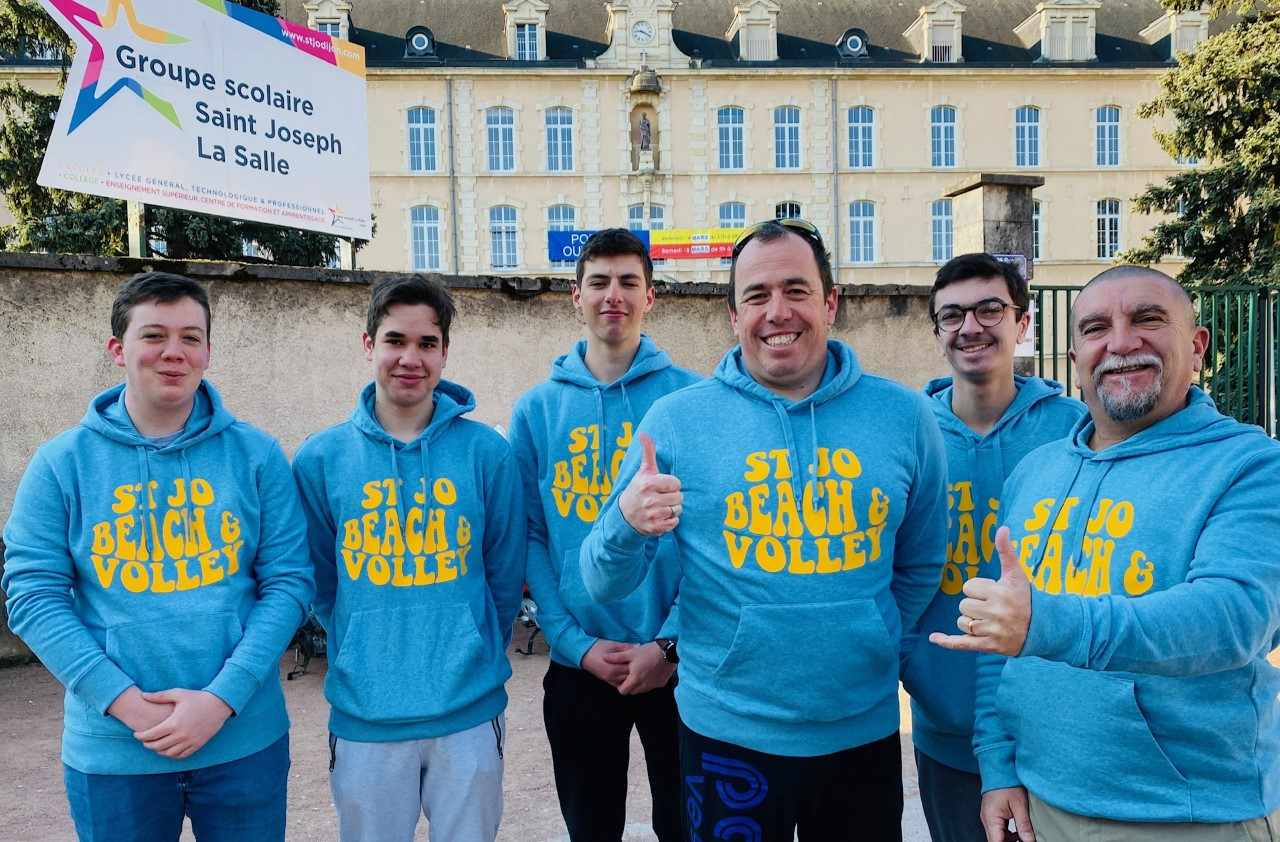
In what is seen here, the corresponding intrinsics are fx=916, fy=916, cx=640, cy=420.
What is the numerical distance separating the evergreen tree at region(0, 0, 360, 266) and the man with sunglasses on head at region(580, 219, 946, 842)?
14.0 metres

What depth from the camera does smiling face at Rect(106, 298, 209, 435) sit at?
2.55 metres

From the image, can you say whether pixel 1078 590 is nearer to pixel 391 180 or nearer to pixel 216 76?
pixel 216 76

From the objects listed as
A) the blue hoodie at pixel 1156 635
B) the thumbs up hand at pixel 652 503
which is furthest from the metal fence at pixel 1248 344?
the thumbs up hand at pixel 652 503

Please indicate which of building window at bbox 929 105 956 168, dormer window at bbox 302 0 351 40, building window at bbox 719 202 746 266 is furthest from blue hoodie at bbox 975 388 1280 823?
dormer window at bbox 302 0 351 40

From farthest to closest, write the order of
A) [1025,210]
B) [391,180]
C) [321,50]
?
1. [391,180]
2. [1025,210]
3. [321,50]

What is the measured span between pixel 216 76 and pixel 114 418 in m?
4.81

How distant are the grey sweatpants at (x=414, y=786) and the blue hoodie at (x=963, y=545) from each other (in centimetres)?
131

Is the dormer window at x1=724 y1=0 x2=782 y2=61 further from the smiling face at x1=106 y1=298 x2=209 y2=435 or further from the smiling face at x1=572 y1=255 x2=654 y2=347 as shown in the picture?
the smiling face at x1=106 y1=298 x2=209 y2=435

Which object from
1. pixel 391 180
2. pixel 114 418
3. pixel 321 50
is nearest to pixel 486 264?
pixel 391 180

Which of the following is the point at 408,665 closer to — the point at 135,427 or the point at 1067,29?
the point at 135,427

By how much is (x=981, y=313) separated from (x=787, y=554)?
3.58 feet

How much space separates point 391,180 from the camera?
107 feet

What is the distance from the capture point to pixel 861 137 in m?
34.1

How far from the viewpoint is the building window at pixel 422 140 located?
108 ft
